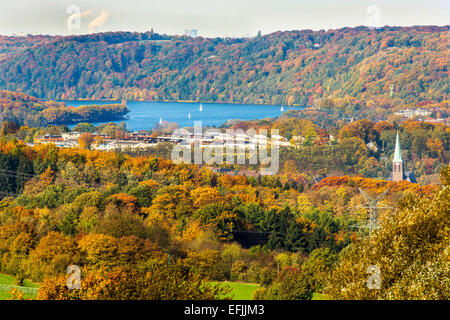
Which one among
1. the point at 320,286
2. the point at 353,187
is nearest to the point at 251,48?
the point at 353,187

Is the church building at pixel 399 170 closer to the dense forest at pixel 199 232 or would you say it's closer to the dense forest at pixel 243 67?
the dense forest at pixel 199 232

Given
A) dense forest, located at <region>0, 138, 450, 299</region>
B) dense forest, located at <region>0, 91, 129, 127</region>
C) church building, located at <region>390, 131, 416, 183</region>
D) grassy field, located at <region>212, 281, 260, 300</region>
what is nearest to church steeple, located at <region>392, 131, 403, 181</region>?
church building, located at <region>390, 131, 416, 183</region>

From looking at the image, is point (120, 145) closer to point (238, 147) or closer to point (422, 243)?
point (238, 147)

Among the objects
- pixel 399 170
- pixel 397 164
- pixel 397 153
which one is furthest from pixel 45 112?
pixel 399 170

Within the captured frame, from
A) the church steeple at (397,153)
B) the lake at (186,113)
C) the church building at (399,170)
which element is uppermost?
the lake at (186,113)

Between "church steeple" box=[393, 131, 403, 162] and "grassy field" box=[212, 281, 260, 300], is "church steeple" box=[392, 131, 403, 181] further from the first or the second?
"grassy field" box=[212, 281, 260, 300]

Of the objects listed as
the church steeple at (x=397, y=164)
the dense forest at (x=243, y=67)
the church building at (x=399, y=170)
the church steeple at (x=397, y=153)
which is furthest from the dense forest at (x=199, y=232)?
the dense forest at (x=243, y=67)
